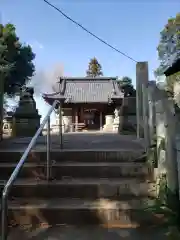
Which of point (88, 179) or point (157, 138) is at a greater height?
point (157, 138)

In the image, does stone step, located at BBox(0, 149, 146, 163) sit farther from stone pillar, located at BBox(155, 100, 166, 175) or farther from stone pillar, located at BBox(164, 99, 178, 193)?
stone pillar, located at BBox(164, 99, 178, 193)

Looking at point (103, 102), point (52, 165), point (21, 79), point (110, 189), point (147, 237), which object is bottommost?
point (147, 237)

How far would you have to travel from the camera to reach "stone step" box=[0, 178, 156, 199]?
3.03 m

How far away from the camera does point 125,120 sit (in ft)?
24.5

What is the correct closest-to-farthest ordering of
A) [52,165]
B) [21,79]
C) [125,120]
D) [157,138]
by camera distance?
[157,138] < [52,165] < [125,120] < [21,79]

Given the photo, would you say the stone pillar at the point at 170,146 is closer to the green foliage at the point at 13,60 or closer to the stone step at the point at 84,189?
the stone step at the point at 84,189

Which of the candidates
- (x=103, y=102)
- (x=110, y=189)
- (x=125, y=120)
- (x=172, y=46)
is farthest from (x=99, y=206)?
(x=172, y=46)

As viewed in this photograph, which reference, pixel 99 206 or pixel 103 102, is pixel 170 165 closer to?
pixel 99 206

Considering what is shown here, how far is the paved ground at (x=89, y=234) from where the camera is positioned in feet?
7.63

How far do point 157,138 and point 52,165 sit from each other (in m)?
1.49

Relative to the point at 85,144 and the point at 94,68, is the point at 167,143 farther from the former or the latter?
the point at 94,68

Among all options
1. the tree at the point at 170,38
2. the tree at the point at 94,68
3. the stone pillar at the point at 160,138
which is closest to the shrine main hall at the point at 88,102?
the tree at the point at 170,38

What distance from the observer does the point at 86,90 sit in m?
29.0

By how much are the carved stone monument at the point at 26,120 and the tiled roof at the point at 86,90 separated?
18118mm
